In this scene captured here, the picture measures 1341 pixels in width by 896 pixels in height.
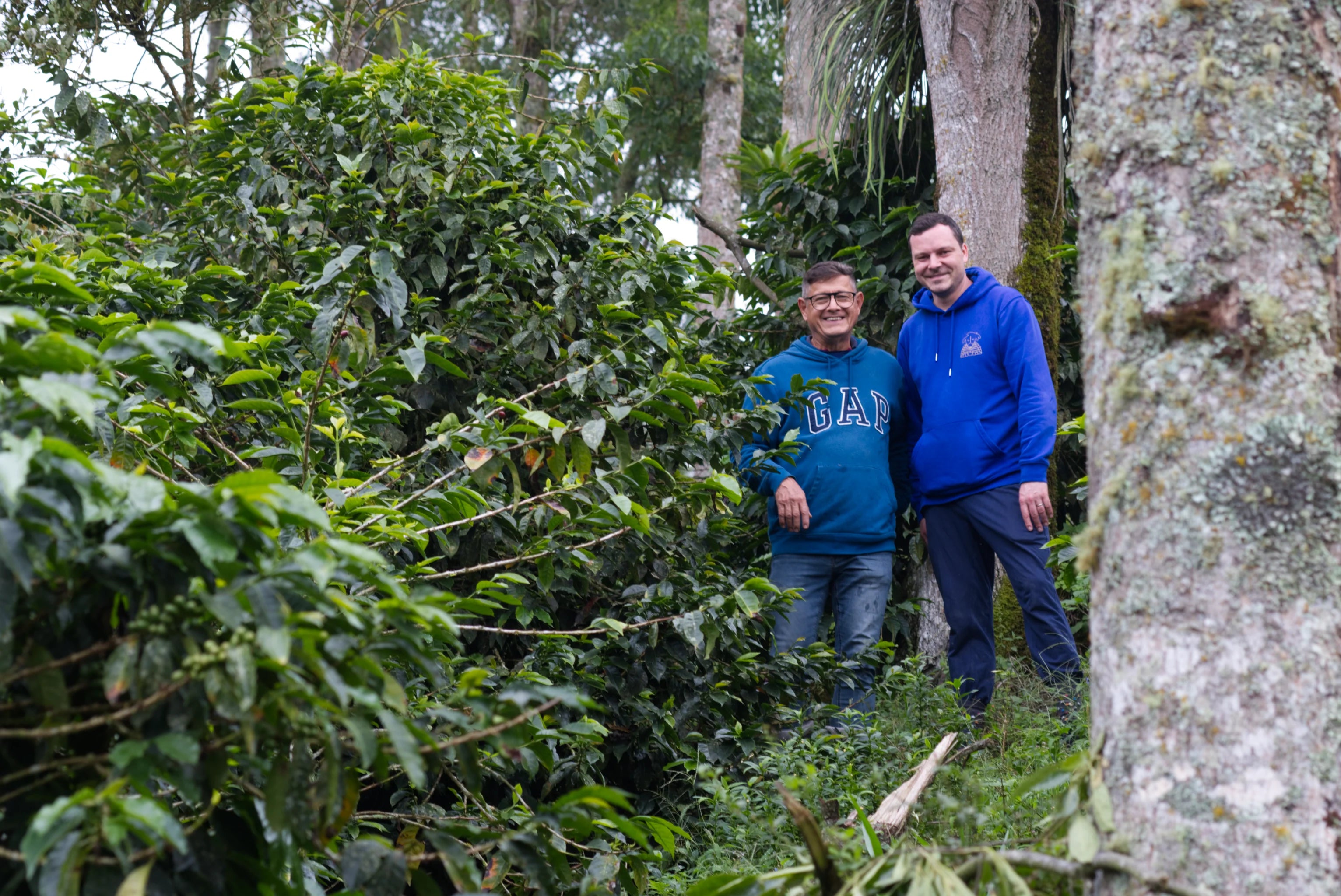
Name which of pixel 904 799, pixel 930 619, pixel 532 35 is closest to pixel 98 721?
pixel 904 799

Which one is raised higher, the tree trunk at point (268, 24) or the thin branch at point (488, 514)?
the tree trunk at point (268, 24)

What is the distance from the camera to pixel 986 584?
4344 mm

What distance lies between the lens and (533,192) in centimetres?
471

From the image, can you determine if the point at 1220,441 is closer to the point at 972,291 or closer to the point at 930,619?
the point at 972,291

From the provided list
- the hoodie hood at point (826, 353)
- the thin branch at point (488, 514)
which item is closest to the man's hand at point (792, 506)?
the hoodie hood at point (826, 353)

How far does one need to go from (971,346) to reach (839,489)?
742mm

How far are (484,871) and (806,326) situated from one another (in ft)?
12.7

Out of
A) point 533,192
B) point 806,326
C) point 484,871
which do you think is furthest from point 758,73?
point 484,871

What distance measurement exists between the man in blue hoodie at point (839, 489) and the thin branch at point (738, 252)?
5.41ft

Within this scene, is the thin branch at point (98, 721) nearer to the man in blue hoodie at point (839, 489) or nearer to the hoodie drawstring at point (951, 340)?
the man in blue hoodie at point (839, 489)

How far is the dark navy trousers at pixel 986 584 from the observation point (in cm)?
412

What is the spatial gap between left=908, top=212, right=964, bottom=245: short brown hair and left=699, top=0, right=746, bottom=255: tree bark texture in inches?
238

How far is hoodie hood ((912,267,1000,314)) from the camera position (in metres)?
4.43

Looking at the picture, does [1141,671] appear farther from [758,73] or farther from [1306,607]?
[758,73]
